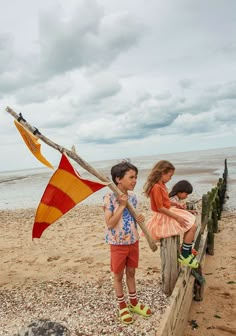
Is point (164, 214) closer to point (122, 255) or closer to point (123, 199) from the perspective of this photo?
point (122, 255)

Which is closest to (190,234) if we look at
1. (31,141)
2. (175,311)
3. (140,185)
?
(175,311)

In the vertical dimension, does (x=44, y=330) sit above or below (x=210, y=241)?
above

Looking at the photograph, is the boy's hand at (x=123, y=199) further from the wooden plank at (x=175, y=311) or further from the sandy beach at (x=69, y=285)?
the sandy beach at (x=69, y=285)

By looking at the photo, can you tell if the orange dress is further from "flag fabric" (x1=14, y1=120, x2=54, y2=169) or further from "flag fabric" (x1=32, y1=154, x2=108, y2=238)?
"flag fabric" (x1=14, y1=120, x2=54, y2=169)

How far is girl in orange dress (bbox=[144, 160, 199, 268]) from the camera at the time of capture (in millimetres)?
4191

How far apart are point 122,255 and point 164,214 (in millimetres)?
936

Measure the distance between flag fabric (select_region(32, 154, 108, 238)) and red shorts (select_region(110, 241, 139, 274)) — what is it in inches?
38.3

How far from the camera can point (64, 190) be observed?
Answer: 3.09m

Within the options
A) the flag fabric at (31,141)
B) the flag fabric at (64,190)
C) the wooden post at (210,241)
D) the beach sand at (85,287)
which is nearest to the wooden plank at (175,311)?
the beach sand at (85,287)

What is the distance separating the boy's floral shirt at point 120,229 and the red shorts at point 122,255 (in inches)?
3.1

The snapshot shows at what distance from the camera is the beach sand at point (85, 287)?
13.7 feet

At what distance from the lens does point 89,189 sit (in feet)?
10.1

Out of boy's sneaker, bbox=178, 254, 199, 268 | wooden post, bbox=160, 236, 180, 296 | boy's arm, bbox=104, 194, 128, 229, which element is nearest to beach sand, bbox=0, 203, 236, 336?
wooden post, bbox=160, 236, 180, 296

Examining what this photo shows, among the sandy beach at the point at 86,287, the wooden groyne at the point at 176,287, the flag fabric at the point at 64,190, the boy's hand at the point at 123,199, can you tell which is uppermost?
the flag fabric at the point at 64,190
